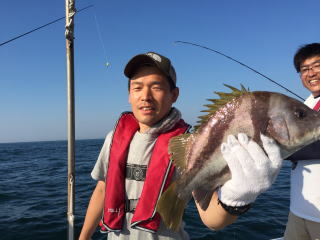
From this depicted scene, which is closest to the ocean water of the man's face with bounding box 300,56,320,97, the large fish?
the man's face with bounding box 300,56,320,97

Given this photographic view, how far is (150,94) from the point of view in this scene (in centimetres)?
246

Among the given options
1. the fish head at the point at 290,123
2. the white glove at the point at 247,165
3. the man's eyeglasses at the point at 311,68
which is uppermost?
the man's eyeglasses at the point at 311,68

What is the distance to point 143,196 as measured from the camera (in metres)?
2.45

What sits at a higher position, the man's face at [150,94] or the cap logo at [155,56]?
the cap logo at [155,56]

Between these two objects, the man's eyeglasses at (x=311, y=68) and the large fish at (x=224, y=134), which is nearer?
the large fish at (x=224, y=134)

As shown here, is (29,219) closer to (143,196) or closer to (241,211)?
(143,196)

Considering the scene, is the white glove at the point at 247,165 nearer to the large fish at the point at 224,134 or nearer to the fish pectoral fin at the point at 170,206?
the large fish at the point at 224,134

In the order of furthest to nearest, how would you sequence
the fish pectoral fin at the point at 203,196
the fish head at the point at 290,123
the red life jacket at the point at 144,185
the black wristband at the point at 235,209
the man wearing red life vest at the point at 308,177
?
the man wearing red life vest at the point at 308,177 → the red life jacket at the point at 144,185 → the fish pectoral fin at the point at 203,196 → the black wristband at the point at 235,209 → the fish head at the point at 290,123

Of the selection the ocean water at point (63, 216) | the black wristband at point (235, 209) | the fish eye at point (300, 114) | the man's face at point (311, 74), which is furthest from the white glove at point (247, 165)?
the ocean water at point (63, 216)

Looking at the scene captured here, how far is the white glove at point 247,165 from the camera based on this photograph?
73.5 inches

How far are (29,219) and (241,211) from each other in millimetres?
9077

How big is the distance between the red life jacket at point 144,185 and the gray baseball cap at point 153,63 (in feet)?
2.07

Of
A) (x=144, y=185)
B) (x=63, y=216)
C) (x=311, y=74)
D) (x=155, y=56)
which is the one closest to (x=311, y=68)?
(x=311, y=74)

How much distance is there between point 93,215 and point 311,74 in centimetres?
393
